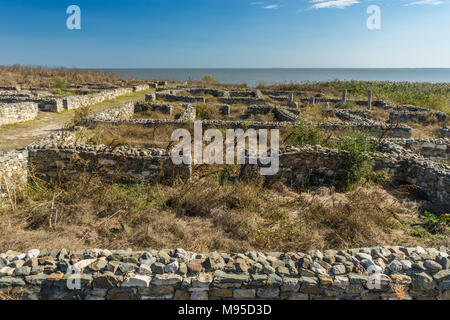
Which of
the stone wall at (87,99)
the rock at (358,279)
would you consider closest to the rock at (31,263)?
the rock at (358,279)

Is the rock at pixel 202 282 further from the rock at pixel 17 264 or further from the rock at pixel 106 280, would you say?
the rock at pixel 17 264

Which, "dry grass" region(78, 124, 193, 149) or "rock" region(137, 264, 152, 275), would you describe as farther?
"dry grass" region(78, 124, 193, 149)

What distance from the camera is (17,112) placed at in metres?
12.2

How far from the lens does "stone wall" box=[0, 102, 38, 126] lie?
11.5m

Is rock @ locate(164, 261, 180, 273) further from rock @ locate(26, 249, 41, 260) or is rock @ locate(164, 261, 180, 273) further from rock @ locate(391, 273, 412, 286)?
rock @ locate(391, 273, 412, 286)

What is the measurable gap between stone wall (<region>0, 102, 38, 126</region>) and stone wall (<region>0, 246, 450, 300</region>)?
35.0 feet

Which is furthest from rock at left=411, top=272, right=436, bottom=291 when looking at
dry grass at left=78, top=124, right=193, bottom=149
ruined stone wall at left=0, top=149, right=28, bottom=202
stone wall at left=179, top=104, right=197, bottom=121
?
stone wall at left=179, top=104, right=197, bottom=121

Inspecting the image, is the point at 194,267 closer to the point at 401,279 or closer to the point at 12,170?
the point at 401,279

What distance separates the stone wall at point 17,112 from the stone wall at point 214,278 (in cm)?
1068

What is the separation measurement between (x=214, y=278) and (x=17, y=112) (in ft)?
42.8
